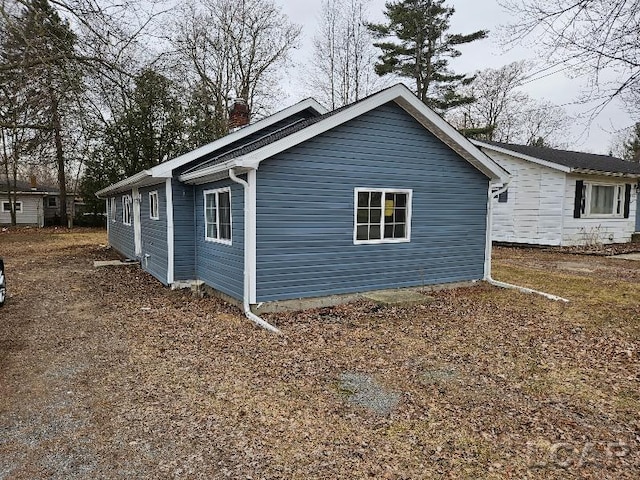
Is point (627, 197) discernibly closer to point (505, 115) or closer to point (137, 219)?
point (505, 115)

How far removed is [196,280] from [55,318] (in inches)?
120

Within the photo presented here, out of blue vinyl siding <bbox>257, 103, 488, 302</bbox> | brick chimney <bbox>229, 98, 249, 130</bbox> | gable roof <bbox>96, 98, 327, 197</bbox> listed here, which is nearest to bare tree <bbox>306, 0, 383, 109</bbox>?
brick chimney <bbox>229, 98, 249, 130</bbox>

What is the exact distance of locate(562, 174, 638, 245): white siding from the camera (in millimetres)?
15898

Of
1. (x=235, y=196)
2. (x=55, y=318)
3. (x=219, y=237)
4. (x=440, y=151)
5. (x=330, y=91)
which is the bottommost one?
(x=55, y=318)

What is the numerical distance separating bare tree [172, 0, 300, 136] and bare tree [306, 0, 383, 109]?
1765 millimetres

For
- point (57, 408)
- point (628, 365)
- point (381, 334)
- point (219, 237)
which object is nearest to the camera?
point (57, 408)

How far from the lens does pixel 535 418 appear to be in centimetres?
383

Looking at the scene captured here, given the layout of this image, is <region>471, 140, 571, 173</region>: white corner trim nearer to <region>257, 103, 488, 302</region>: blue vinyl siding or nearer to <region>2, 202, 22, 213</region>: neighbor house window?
<region>257, 103, 488, 302</region>: blue vinyl siding

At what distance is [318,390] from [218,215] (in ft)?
16.0

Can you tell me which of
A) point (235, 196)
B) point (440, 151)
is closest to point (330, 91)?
point (440, 151)

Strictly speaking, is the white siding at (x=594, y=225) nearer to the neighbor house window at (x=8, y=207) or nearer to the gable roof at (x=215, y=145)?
the gable roof at (x=215, y=145)

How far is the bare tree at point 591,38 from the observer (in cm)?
544

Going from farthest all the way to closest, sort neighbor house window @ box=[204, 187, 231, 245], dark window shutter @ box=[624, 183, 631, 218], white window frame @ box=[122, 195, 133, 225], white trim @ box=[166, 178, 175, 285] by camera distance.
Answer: dark window shutter @ box=[624, 183, 631, 218]
white window frame @ box=[122, 195, 133, 225]
white trim @ box=[166, 178, 175, 285]
neighbor house window @ box=[204, 187, 231, 245]

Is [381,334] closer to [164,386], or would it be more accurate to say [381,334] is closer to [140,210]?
[164,386]
